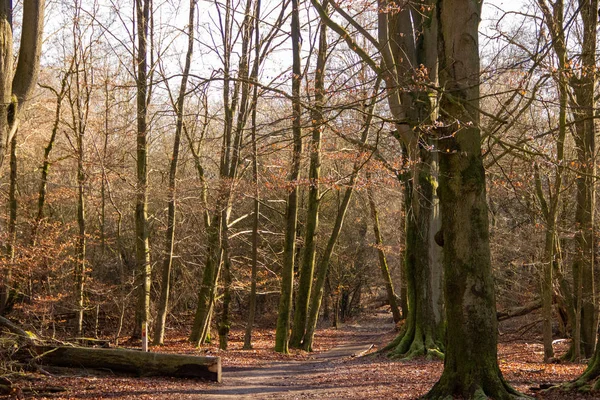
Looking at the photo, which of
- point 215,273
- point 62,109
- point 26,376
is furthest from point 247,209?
point 26,376

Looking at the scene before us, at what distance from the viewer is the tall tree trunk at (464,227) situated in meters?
7.24

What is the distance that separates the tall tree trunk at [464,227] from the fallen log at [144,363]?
4857 mm

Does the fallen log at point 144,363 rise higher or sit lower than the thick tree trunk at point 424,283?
lower

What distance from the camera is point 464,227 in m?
7.44

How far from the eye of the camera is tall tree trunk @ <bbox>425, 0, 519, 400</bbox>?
7.24 metres

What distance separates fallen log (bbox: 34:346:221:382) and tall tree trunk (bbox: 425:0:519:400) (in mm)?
4857

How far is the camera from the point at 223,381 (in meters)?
11.5

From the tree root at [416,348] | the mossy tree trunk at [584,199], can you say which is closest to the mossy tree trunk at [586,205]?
the mossy tree trunk at [584,199]

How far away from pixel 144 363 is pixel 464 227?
21.4 ft

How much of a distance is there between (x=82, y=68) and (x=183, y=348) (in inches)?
401

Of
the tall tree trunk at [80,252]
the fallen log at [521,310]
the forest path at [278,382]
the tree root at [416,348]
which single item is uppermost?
the tall tree trunk at [80,252]

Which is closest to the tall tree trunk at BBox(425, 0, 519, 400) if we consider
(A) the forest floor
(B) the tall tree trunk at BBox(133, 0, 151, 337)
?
(A) the forest floor

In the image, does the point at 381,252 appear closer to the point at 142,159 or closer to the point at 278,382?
the point at 142,159

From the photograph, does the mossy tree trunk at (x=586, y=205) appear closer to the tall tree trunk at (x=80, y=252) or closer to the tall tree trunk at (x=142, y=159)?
the tall tree trunk at (x=142, y=159)
